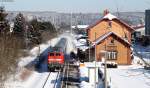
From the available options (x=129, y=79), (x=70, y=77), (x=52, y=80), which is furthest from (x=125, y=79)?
(x=52, y=80)

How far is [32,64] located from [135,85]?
21176 millimetres

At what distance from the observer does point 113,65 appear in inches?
1948

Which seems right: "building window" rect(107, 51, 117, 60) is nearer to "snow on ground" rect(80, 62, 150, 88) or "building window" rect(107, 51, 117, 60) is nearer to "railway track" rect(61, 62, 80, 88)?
"railway track" rect(61, 62, 80, 88)

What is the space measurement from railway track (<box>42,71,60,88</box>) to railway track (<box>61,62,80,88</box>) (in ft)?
2.07

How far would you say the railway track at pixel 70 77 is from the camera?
3469 centimetres

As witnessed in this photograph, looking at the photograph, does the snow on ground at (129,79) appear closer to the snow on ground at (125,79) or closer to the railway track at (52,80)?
the snow on ground at (125,79)

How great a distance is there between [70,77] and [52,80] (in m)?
2.00

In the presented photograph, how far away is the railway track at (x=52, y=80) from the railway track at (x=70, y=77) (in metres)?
0.63

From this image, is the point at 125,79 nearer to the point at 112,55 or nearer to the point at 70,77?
the point at 70,77

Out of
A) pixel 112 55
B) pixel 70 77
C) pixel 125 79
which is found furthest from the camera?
pixel 112 55

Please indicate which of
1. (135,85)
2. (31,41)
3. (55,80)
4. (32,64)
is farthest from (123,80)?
(31,41)

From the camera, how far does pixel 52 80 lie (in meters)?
38.9

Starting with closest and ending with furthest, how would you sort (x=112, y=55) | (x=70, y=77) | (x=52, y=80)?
1. (x=52, y=80)
2. (x=70, y=77)
3. (x=112, y=55)

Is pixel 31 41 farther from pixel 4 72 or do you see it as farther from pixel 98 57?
pixel 4 72
